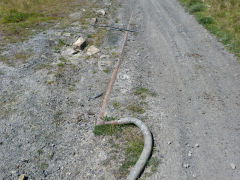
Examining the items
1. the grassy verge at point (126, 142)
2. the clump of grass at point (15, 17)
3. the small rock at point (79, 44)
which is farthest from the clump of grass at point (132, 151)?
the clump of grass at point (15, 17)

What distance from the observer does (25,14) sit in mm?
13219

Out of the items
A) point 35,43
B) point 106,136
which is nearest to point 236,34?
point 106,136

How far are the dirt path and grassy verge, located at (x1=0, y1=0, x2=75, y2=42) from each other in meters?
5.51

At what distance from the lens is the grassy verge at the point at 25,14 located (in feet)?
36.8

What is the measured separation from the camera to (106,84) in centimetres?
734

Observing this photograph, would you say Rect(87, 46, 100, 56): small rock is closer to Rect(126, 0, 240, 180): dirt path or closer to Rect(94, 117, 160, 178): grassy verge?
Rect(126, 0, 240, 180): dirt path

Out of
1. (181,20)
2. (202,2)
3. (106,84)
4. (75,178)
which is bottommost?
(75,178)

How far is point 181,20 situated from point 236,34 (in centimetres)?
365

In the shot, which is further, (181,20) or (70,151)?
(181,20)

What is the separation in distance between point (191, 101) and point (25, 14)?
11097 mm

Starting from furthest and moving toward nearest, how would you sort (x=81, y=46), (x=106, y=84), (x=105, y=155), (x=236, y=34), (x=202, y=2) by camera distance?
(x=202, y=2) < (x=236, y=34) < (x=81, y=46) < (x=106, y=84) < (x=105, y=155)

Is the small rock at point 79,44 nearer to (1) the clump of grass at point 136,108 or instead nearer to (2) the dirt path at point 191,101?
(2) the dirt path at point 191,101

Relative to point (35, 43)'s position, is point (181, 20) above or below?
above

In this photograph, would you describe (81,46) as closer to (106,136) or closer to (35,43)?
(35,43)
